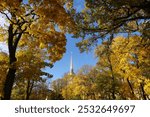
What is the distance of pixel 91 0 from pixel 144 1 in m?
2.95

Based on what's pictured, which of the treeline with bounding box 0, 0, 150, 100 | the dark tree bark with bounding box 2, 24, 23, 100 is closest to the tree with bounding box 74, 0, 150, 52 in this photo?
the treeline with bounding box 0, 0, 150, 100

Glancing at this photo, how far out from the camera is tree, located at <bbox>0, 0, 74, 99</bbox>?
58.7ft

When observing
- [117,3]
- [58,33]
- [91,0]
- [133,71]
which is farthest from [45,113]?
[133,71]

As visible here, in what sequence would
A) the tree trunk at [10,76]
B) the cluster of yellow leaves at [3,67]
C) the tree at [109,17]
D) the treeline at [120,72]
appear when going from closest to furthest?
the tree at [109,17] → the tree trunk at [10,76] → the cluster of yellow leaves at [3,67] → the treeline at [120,72]

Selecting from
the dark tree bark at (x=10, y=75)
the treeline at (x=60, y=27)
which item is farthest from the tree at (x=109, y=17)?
the dark tree bark at (x=10, y=75)

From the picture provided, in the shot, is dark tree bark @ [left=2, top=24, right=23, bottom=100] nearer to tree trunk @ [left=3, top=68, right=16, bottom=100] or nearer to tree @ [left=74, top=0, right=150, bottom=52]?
tree trunk @ [left=3, top=68, right=16, bottom=100]

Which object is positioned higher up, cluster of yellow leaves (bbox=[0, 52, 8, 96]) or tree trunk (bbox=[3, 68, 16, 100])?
cluster of yellow leaves (bbox=[0, 52, 8, 96])

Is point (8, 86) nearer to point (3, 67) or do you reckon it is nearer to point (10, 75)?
point (10, 75)

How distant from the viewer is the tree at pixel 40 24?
58.7 ft

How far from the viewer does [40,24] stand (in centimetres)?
2012

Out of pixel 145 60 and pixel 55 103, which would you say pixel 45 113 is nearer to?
pixel 55 103

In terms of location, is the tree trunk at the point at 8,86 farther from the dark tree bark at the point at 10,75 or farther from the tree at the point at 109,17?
the tree at the point at 109,17

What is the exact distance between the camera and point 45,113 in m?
8.62

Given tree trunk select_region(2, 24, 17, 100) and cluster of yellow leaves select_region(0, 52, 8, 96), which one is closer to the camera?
tree trunk select_region(2, 24, 17, 100)
